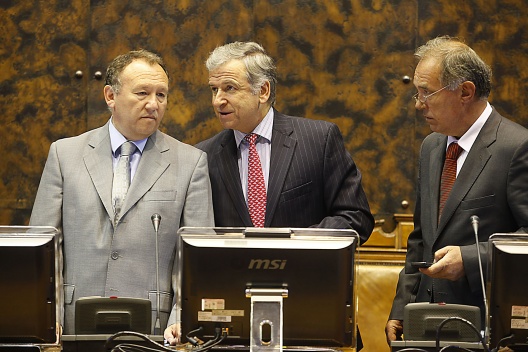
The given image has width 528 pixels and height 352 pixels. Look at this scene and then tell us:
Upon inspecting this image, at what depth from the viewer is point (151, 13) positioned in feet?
16.0

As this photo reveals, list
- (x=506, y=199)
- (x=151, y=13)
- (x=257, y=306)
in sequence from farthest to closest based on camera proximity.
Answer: (x=151, y=13) < (x=506, y=199) < (x=257, y=306)

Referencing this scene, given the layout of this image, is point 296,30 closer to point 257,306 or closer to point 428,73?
point 428,73

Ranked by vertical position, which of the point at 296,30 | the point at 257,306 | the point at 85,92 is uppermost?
the point at 296,30

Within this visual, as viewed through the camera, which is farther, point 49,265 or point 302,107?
point 302,107

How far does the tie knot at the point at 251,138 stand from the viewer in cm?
349

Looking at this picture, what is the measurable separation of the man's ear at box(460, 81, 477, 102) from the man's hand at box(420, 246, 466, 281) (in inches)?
22.9

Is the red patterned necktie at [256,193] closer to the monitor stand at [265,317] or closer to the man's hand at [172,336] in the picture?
the man's hand at [172,336]

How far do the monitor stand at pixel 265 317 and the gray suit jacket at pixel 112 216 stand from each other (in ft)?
2.53

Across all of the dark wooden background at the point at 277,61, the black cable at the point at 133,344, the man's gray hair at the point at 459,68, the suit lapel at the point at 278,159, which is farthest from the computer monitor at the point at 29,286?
the dark wooden background at the point at 277,61

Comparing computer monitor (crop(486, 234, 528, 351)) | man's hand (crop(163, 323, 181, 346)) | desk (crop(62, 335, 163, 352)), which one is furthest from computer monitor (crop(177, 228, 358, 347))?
computer monitor (crop(486, 234, 528, 351))

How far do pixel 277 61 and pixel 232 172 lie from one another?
5.49 ft

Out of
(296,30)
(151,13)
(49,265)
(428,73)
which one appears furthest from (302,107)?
(49,265)

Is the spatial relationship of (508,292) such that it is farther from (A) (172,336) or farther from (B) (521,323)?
(A) (172,336)

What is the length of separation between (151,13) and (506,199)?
95.3 inches
